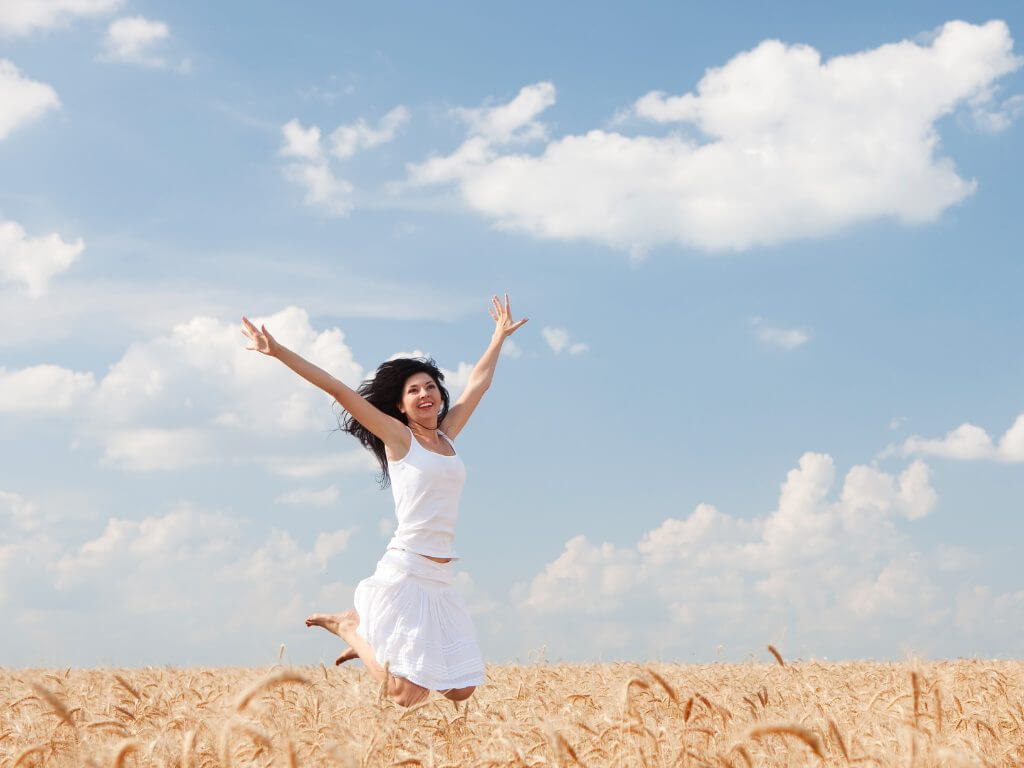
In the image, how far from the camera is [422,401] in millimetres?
7246

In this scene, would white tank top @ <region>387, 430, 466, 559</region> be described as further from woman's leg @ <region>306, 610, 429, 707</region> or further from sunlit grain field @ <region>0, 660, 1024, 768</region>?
sunlit grain field @ <region>0, 660, 1024, 768</region>

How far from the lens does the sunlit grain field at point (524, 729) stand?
124 inches

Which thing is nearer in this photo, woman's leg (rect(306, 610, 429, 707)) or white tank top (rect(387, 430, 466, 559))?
woman's leg (rect(306, 610, 429, 707))

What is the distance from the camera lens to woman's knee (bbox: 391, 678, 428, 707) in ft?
20.5

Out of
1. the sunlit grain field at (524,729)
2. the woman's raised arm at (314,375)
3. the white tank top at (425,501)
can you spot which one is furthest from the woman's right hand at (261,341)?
the sunlit grain field at (524,729)

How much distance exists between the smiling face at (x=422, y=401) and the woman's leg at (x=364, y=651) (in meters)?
1.48

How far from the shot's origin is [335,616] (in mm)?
7066

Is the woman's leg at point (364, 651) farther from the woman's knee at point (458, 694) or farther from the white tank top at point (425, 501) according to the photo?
the white tank top at point (425, 501)

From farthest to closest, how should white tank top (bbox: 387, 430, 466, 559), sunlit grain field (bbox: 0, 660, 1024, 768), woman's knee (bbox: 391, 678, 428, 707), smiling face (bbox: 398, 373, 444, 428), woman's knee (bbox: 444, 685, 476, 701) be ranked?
smiling face (bbox: 398, 373, 444, 428) < white tank top (bbox: 387, 430, 466, 559) < woman's knee (bbox: 444, 685, 476, 701) < woman's knee (bbox: 391, 678, 428, 707) < sunlit grain field (bbox: 0, 660, 1024, 768)

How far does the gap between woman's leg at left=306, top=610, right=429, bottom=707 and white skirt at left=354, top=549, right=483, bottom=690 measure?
4 centimetres

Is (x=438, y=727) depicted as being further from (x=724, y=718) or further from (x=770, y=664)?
(x=770, y=664)

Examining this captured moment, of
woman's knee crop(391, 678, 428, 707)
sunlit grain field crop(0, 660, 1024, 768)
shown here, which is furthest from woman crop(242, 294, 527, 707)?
sunlit grain field crop(0, 660, 1024, 768)

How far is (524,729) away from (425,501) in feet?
8.89

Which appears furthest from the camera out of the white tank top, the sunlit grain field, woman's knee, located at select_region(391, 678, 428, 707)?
the white tank top
